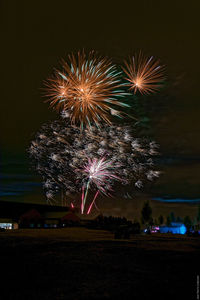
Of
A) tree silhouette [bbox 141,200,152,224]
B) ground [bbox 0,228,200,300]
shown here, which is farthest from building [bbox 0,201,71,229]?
tree silhouette [bbox 141,200,152,224]

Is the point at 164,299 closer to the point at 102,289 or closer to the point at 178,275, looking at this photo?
the point at 102,289

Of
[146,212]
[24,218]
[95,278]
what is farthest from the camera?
[146,212]

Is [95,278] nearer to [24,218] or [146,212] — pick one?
[24,218]

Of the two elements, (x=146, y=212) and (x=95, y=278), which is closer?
(x=95, y=278)

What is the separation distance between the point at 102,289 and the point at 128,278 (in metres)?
1.60

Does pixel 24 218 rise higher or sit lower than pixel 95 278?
lower

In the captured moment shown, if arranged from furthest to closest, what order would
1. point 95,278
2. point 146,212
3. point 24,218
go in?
point 146,212 → point 24,218 → point 95,278

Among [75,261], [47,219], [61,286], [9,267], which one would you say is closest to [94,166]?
[75,261]

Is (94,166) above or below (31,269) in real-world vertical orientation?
above

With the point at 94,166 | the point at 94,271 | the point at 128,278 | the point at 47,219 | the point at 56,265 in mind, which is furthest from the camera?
the point at 47,219

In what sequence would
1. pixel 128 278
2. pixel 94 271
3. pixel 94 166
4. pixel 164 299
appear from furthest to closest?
pixel 94 166
pixel 94 271
pixel 128 278
pixel 164 299

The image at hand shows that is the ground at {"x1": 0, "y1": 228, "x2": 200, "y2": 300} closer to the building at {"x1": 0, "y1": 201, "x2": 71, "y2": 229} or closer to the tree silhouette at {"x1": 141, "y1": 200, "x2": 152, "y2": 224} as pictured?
the building at {"x1": 0, "y1": 201, "x2": 71, "y2": 229}

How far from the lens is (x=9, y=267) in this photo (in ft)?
34.1

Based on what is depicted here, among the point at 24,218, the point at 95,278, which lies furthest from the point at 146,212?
the point at 95,278
